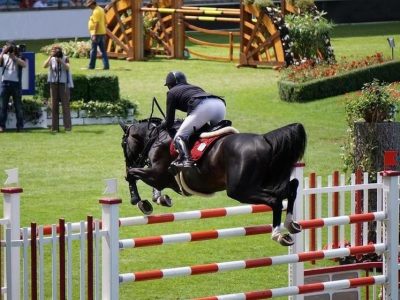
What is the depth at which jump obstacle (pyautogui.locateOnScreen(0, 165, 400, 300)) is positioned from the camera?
11281 mm

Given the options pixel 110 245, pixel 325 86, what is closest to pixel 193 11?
pixel 325 86

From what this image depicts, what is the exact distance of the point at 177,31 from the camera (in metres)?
37.5

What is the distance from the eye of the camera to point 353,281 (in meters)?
13.2

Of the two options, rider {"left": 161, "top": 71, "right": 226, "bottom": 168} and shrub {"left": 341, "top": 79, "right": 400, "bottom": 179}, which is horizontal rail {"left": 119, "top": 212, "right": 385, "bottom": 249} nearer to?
rider {"left": 161, "top": 71, "right": 226, "bottom": 168}

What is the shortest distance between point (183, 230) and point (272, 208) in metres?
6.24

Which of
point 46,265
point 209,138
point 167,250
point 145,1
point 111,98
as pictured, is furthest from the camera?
point 145,1

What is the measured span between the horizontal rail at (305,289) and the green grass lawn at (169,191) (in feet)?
8.00

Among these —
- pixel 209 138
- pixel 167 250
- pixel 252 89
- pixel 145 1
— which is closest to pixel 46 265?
pixel 167 250

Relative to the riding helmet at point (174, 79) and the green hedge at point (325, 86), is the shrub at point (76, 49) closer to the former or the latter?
the green hedge at point (325, 86)

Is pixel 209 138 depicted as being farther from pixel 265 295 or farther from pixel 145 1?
pixel 145 1

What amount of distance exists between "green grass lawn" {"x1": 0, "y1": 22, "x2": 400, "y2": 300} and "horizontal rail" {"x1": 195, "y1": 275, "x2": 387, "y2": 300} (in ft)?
8.00

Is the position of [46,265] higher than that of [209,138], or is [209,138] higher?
[209,138]

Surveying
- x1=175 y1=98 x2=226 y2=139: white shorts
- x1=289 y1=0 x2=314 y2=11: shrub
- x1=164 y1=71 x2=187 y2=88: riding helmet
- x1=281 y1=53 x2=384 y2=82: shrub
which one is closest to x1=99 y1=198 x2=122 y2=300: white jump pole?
x1=175 y1=98 x2=226 y2=139: white shorts

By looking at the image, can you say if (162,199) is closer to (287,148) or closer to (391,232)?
(287,148)
